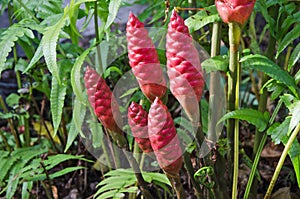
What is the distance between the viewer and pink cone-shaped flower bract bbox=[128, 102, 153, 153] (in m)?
0.91

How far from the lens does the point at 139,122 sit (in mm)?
921

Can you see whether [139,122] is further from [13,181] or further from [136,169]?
[13,181]

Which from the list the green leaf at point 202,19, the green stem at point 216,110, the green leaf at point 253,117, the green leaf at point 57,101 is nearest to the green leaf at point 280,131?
the green leaf at point 253,117

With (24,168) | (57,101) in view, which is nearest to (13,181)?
(24,168)

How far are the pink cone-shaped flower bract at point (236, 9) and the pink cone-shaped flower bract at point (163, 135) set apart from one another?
0.19 m

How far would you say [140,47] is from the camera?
86cm

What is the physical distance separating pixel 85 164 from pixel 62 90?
612 millimetres

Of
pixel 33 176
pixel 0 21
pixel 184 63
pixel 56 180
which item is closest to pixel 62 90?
pixel 33 176

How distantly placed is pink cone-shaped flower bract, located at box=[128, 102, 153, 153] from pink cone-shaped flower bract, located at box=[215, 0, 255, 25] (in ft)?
0.74

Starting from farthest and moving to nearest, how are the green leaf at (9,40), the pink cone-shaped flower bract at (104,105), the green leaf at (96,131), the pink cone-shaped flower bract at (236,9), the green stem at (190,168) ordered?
the green leaf at (96,131) < the green leaf at (9,40) < the green stem at (190,168) < the pink cone-shaped flower bract at (104,105) < the pink cone-shaped flower bract at (236,9)

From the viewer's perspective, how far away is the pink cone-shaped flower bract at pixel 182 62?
2.78ft

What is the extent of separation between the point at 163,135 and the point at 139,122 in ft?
0.22

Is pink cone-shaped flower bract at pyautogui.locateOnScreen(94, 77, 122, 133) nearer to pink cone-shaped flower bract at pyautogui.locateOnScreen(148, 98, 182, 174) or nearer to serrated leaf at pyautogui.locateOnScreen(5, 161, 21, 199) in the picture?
pink cone-shaped flower bract at pyautogui.locateOnScreen(148, 98, 182, 174)

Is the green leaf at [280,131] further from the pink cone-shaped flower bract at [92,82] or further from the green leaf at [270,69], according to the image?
the pink cone-shaped flower bract at [92,82]
